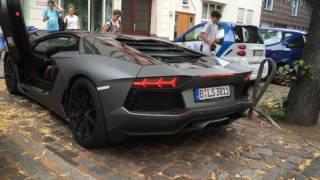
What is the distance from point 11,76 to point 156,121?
3487 mm

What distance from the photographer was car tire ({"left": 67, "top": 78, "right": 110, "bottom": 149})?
11.8 feet

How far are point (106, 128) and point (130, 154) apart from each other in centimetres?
44

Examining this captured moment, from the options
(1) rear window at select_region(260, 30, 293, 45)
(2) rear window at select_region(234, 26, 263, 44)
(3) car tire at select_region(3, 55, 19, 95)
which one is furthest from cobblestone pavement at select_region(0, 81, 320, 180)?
(1) rear window at select_region(260, 30, 293, 45)

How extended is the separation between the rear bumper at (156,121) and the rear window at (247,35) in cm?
510

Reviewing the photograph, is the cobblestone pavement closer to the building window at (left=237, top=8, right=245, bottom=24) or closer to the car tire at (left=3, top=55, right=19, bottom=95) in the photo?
the car tire at (left=3, top=55, right=19, bottom=95)

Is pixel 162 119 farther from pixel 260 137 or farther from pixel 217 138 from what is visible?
pixel 260 137

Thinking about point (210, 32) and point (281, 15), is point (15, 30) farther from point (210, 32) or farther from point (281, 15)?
point (281, 15)

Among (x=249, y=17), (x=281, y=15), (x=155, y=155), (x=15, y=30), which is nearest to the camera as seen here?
(x=155, y=155)

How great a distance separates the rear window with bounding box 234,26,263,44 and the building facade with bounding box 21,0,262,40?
790 cm

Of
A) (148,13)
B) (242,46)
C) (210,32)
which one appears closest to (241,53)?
(242,46)

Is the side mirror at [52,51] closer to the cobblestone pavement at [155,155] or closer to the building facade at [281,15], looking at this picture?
the cobblestone pavement at [155,155]

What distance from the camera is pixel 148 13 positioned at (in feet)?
59.5

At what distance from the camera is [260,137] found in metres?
4.69

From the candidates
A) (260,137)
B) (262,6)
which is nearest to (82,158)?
(260,137)
